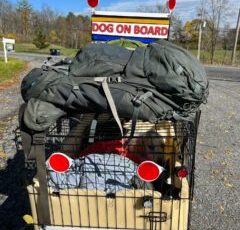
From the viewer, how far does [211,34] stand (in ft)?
100.0

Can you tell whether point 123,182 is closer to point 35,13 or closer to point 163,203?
point 163,203

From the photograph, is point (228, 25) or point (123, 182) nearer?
point (123, 182)

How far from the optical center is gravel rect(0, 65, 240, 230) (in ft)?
10.8

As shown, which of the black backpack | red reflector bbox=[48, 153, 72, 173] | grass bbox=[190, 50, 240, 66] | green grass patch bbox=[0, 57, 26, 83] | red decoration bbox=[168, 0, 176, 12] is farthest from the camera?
grass bbox=[190, 50, 240, 66]

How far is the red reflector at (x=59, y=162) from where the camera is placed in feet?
Result: 6.30

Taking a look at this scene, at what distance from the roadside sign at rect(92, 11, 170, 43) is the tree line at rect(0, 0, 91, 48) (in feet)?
135

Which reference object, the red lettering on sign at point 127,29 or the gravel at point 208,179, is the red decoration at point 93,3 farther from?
the gravel at point 208,179

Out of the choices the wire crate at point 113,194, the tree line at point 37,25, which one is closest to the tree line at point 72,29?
the tree line at point 37,25

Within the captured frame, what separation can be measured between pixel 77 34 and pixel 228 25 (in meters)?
21.4

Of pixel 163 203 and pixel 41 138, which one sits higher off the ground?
pixel 41 138

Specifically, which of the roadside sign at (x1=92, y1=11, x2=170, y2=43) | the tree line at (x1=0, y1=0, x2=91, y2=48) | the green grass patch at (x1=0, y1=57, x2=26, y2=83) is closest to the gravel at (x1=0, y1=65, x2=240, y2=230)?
the roadside sign at (x1=92, y1=11, x2=170, y2=43)

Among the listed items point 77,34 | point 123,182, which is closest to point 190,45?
point 77,34

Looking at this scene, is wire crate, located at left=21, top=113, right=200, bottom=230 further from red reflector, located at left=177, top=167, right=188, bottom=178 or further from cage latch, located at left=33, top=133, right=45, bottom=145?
cage latch, located at left=33, top=133, right=45, bottom=145

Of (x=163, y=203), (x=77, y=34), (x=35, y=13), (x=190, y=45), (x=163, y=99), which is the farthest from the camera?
(x=35, y=13)
